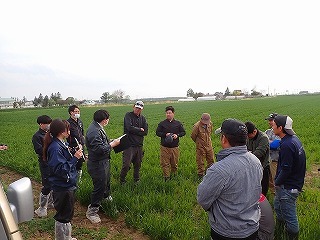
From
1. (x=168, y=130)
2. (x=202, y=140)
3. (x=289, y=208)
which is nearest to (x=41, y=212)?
(x=168, y=130)

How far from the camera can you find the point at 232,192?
258cm

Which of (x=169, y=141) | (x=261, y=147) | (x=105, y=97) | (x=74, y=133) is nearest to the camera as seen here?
(x=261, y=147)

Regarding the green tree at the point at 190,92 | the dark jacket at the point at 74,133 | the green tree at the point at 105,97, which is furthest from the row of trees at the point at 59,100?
the dark jacket at the point at 74,133

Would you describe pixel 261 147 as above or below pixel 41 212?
above

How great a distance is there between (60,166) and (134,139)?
299 cm

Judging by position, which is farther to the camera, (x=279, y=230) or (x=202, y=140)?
(x=202, y=140)

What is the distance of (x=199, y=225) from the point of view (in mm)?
4703

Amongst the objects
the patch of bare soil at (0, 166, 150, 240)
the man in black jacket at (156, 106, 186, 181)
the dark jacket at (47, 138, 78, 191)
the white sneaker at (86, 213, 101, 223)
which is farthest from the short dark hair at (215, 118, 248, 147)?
the man in black jacket at (156, 106, 186, 181)

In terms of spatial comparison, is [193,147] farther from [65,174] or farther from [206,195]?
[206,195]

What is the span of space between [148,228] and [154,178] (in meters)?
2.43

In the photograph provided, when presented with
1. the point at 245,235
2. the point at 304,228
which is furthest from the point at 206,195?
the point at 304,228

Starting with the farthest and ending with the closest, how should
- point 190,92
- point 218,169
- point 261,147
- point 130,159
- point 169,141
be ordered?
1. point 190,92
2. point 169,141
3. point 130,159
4. point 261,147
5. point 218,169

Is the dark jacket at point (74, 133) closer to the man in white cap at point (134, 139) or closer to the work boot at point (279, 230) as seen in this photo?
the man in white cap at point (134, 139)

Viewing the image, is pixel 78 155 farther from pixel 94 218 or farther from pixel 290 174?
pixel 290 174
